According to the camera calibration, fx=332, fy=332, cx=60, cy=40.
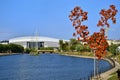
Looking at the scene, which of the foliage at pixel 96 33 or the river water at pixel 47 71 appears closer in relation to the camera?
the foliage at pixel 96 33

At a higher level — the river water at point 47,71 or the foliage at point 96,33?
the foliage at point 96,33

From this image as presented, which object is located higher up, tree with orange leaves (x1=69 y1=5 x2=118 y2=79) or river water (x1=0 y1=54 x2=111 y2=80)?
tree with orange leaves (x1=69 y1=5 x2=118 y2=79)

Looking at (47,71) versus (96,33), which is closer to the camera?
(96,33)

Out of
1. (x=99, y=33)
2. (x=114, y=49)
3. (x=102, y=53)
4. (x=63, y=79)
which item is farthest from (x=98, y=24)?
(x=114, y=49)

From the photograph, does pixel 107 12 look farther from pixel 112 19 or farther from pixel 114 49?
pixel 114 49

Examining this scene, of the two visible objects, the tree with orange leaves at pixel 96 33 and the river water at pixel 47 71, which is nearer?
the tree with orange leaves at pixel 96 33

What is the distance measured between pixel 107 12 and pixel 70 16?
3208 millimetres

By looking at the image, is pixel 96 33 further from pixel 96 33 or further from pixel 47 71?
pixel 47 71

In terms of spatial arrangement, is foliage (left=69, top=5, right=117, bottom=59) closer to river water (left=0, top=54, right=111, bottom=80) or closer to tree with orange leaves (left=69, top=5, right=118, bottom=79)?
tree with orange leaves (left=69, top=5, right=118, bottom=79)

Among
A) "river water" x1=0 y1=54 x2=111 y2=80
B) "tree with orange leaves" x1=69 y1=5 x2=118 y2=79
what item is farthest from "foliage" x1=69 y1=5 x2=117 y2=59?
"river water" x1=0 y1=54 x2=111 y2=80

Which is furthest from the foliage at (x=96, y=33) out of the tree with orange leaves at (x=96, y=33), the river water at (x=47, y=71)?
the river water at (x=47, y=71)

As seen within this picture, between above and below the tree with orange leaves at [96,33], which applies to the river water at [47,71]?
below

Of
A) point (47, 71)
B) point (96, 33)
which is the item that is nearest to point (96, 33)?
point (96, 33)

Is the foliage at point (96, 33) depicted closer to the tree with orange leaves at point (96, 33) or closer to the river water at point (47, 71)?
the tree with orange leaves at point (96, 33)
